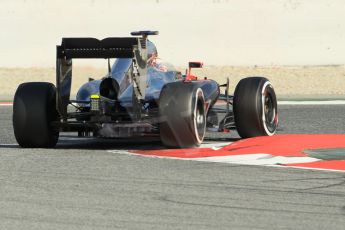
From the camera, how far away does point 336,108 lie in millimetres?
23562

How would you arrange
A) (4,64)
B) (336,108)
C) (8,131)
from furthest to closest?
1. (4,64)
2. (336,108)
3. (8,131)

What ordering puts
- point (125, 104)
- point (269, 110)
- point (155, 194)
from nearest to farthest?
1. point (155, 194)
2. point (125, 104)
3. point (269, 110)

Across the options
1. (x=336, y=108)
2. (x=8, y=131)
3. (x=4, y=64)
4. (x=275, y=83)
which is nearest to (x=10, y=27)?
Result: (x=4, y=64)

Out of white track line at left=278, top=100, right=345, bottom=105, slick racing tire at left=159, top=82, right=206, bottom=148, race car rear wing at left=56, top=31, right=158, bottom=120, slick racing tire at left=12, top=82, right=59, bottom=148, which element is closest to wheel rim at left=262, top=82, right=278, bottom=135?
slick racing tire at left=159, top=82, right=206, bottom=148

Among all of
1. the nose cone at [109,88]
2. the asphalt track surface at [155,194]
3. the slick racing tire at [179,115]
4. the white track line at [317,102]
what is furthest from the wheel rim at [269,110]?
the white track line at [317,102]

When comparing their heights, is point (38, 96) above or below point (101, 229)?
above

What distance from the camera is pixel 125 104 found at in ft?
45.4

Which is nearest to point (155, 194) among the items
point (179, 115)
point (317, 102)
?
point (179, 115)

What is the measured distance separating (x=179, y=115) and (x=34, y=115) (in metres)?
2.05

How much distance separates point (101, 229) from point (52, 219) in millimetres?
624

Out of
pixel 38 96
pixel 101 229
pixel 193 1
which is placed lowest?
pixel 101 229

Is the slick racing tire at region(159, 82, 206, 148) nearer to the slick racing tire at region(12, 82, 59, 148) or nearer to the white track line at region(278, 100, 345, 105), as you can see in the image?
the slick racing tire at region(12, 82, 59, 148)

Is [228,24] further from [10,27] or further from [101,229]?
[101,229]

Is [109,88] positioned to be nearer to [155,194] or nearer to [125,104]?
[125,104]
